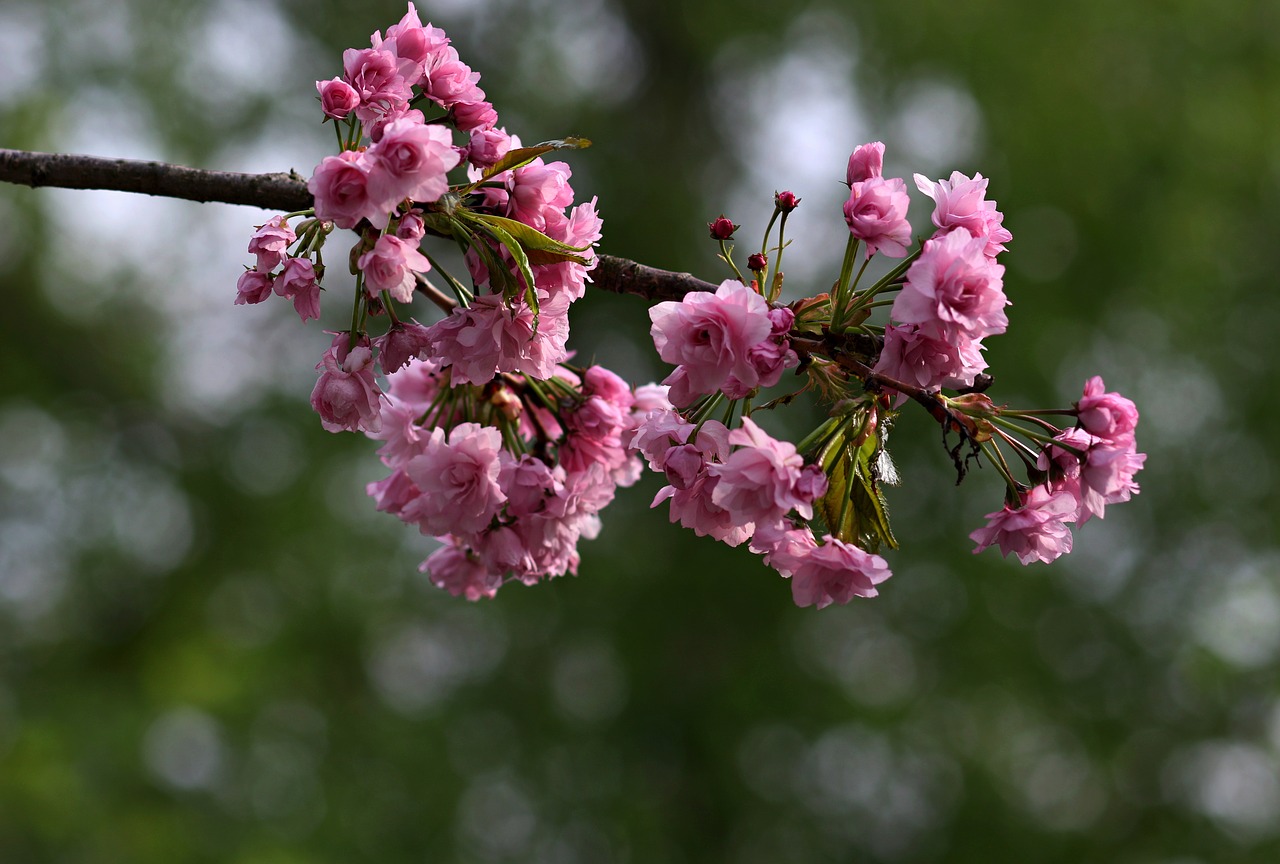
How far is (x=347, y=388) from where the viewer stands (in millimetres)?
1489

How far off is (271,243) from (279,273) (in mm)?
45

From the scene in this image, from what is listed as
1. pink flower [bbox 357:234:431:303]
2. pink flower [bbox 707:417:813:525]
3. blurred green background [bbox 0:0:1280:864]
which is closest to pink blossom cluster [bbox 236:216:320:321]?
pink flower [bbox 357:234:431:303]

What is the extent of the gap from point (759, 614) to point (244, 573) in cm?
568

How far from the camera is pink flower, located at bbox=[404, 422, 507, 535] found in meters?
1.62

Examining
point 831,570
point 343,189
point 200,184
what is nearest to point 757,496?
point 831,570

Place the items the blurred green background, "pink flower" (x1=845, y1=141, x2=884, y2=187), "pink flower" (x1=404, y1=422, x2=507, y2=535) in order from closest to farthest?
"pink flower" (x1=845, y1=141, x2=884, y2=187) → "pink flower" (x1=404, y1=422, x2=507, y2=535) → the blurred green background

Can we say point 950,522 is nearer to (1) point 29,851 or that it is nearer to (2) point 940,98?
(2) point 940,98

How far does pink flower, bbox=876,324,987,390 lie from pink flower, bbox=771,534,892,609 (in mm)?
234

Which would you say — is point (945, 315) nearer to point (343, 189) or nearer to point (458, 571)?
point (343, 189)

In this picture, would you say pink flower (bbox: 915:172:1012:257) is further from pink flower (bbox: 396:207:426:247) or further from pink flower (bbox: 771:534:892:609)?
pink flower (bbox: 396:207:426:247)

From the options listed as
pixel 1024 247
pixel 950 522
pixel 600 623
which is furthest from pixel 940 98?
pixel 600 623

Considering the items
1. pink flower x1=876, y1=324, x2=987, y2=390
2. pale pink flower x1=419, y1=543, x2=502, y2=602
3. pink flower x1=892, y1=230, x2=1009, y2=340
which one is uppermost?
pink flower x1=892, y1=230, x2=1009, y2=340

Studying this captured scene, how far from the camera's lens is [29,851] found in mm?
9453

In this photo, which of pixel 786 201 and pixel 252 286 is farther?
pixel 786 201
